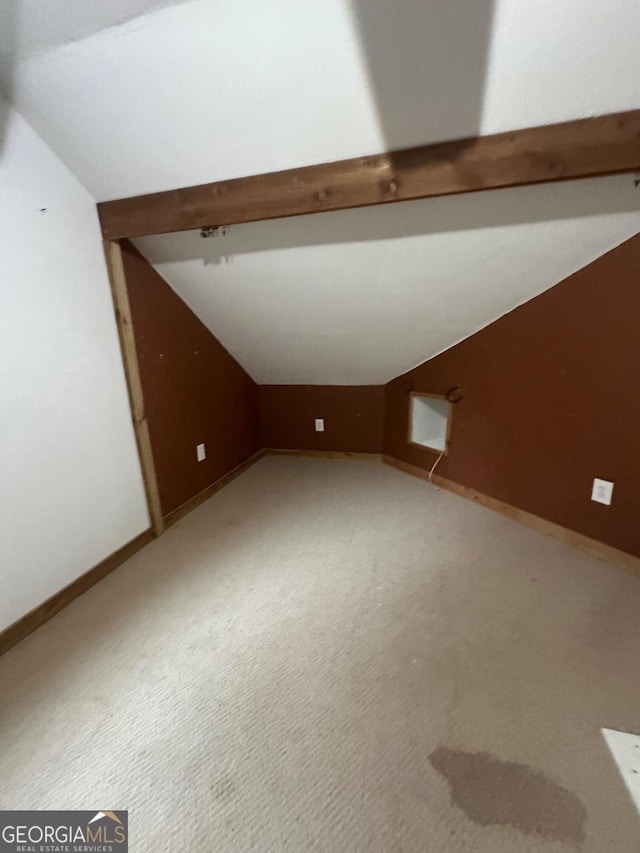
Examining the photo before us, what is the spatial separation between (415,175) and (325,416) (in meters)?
2.09

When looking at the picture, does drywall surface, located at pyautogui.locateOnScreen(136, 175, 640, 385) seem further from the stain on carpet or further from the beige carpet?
the stain on carpet

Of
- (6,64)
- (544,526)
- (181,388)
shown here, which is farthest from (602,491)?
(6,64)

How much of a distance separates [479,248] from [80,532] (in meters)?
2.16

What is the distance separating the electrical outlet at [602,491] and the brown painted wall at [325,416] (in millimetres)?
1502

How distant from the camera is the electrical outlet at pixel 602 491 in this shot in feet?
6.28

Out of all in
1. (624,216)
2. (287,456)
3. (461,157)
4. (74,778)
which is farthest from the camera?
(287,456)

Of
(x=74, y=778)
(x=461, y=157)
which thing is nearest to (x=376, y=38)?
(x=461, y=157)

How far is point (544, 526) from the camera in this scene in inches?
86.8

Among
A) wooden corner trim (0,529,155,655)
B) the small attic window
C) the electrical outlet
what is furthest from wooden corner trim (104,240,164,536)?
the electrical outlet

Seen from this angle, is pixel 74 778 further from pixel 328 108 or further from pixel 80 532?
pixel 328 108

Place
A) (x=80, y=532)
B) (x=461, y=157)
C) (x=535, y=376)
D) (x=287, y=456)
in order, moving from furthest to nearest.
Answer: (x=287, y=456) < (x=535, y=376) < (x=80, y=532) < (x=461, y=157)

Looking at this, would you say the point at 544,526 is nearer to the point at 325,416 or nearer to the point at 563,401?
the point at 563,401

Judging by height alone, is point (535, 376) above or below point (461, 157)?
below

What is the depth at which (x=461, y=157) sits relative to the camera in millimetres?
1257
